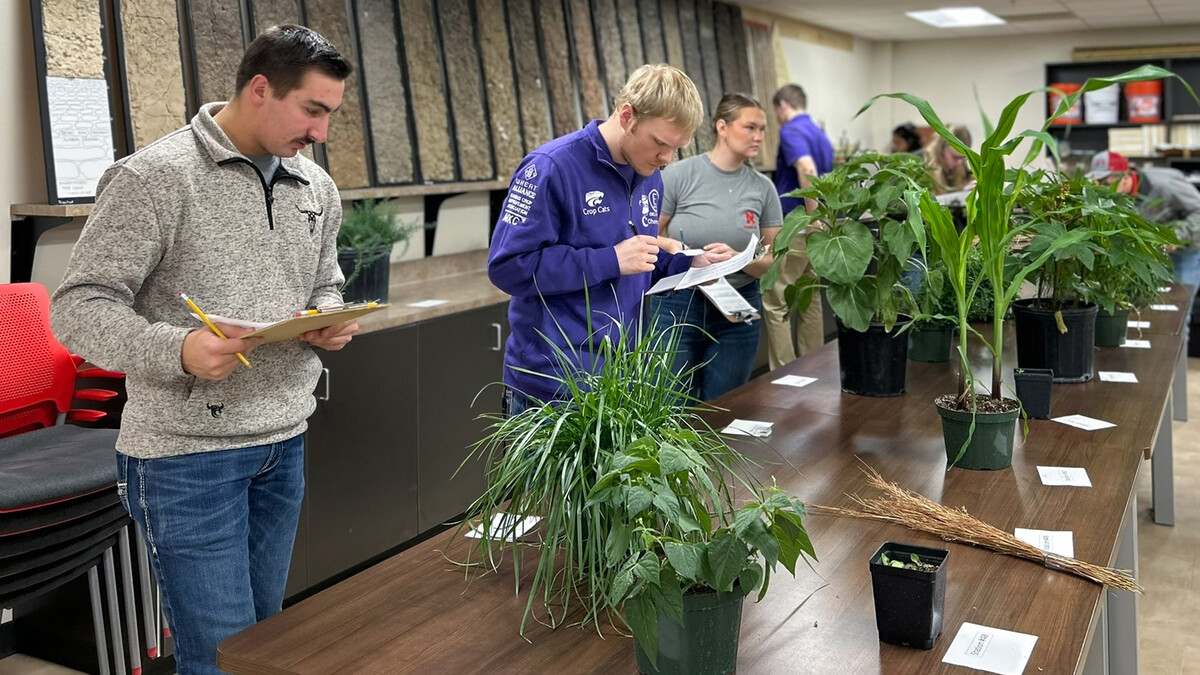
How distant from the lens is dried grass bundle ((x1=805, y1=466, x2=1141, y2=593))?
1.67 metres

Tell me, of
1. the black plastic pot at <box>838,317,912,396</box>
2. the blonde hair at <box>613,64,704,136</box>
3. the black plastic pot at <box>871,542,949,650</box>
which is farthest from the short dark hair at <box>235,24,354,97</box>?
the black plastic pot at <box>838,317,912,396</box>

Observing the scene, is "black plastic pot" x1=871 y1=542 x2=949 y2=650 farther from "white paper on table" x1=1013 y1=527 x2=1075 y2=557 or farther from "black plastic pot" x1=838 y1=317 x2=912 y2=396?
"black plastic pot" x1=838 y1=317 x2=912 y2=396

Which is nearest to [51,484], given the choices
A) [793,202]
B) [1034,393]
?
[1034,393]

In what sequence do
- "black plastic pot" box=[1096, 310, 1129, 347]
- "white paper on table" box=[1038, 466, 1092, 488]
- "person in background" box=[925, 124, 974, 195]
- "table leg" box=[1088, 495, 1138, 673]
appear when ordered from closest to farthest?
"white paper on table" box=[1038, 466, 1092, 488]
"table leg" box=[1088, 495, 1138, 673]
"black plastic pot" box=[1096, 310, 1129, 347]
"person in background" box=[925, 124, 974, 195]

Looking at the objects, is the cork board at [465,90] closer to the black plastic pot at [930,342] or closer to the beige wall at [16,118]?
the beige wall at [16,118]

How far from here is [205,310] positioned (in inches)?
71.2

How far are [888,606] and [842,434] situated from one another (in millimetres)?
1103

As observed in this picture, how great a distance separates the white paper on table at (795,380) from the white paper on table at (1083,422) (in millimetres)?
691

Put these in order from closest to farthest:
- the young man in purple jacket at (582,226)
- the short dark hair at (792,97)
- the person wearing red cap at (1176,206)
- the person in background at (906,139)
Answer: the young man in purple jacket at (582,226) → the short dark hair at (792,97) → the person wearing red cap at (1176,206) → the person in background at (906,139)

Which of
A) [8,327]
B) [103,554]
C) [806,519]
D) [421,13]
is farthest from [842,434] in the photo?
[421,13]

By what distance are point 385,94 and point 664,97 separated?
250 cm

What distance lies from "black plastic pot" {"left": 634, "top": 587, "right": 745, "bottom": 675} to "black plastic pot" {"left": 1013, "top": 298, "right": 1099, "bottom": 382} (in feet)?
6.48

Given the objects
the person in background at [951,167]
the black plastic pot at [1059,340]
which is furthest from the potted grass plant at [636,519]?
the person in background at [951,167]

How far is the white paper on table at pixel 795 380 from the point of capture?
120 inches
